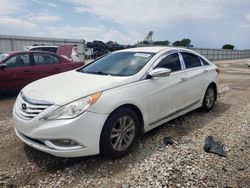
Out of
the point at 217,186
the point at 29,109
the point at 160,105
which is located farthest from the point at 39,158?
the point at 217,186

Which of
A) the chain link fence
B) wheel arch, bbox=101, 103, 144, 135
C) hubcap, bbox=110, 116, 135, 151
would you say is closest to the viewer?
hubcap, bbox=110, 116, 135, 151

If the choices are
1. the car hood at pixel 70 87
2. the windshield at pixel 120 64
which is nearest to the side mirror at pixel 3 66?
the windshield at pixel 120 64

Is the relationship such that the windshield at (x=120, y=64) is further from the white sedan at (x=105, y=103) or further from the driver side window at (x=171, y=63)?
the driver side window at (x=171, y=63)

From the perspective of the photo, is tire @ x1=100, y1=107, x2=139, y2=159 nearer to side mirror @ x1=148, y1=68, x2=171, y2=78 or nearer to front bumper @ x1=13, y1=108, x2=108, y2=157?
front bumper @ x1=13, y1=108, x2=108, y2=157

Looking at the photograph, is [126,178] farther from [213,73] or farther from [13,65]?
[13,65]

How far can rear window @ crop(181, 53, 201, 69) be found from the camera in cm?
526

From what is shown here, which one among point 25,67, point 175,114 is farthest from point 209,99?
point 25,67

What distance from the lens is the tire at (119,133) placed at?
338cm

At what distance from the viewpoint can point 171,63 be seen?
4.81 metres

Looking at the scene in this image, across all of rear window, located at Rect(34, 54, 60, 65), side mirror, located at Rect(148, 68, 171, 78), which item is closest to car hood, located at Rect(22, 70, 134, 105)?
side mirror, located at Rect(148, 68, 171, 78)

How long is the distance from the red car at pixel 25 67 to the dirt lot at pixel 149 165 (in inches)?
135

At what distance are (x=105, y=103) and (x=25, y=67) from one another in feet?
18.6

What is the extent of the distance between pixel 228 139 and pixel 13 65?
650 centimetres

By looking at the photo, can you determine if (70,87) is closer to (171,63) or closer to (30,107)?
(30,107)
